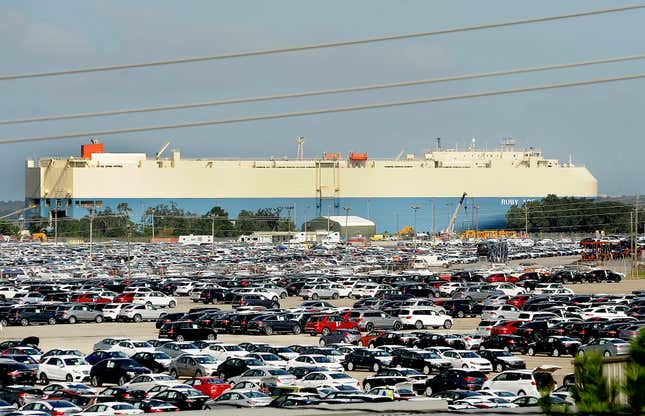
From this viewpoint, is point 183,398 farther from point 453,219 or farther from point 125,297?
point 453,219

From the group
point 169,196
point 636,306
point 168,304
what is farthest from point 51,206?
point 636,306

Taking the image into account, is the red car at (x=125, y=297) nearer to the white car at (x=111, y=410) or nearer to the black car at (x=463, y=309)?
the black car at (x=463, y=309)

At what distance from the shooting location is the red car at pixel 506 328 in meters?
29.1

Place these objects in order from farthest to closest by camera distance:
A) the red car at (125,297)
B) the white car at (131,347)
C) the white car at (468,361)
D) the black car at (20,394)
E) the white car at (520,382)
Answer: the red car at (125,297)
the white car at (131,347)
the white car at (468,361)
the white car at (520,382)
the black car at (20,394)

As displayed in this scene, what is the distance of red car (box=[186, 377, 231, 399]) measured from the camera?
773 inches

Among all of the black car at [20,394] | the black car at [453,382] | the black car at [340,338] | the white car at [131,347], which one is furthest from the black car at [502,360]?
the black car at [20,394]

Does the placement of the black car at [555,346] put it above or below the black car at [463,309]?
below

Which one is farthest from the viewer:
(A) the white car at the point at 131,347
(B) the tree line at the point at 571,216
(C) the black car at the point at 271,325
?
(B) the tree line at the point at 571,216

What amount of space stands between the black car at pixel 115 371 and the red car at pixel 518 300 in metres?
16.2

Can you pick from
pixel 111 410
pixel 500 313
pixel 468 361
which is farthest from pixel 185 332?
pixel 111 410

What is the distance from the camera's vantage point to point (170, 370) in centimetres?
2352

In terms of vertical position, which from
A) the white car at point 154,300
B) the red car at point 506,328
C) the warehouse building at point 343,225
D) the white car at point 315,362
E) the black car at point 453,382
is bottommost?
the black car at point 453,382

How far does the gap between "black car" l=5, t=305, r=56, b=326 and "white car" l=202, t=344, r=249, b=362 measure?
12.1m

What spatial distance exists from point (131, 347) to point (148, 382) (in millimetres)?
5578
